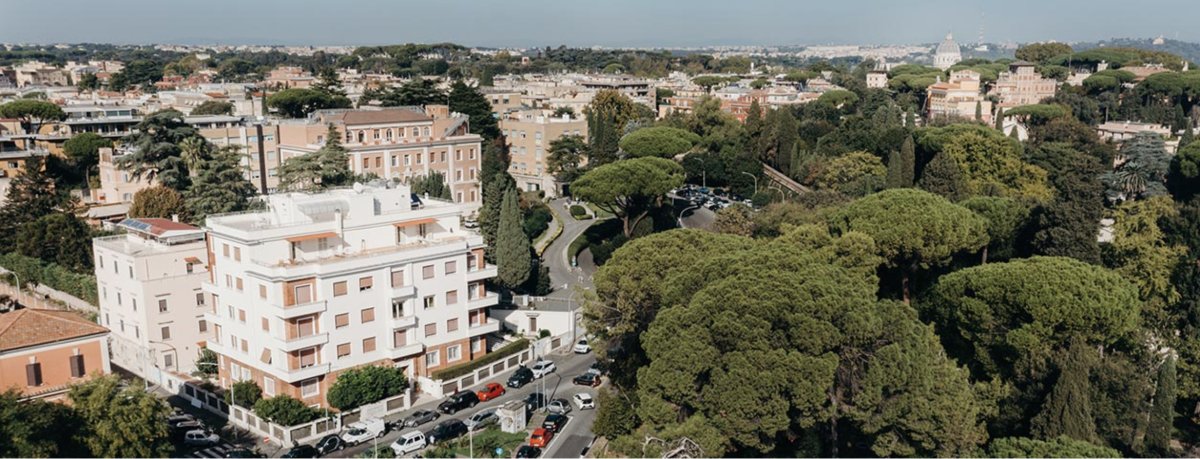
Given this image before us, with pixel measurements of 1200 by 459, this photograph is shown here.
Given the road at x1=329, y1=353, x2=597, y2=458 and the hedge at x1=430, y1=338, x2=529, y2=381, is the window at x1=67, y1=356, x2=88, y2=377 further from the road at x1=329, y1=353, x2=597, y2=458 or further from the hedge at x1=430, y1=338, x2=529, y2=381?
the hedge at x1=430, y1=338, x2=529, y2=381

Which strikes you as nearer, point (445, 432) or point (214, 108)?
point (445, 432)

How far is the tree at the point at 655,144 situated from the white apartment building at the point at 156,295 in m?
36.5

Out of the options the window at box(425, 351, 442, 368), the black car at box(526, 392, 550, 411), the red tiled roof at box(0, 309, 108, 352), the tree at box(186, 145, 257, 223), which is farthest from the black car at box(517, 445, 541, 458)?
the tree at box(186, 145, 257, 223)

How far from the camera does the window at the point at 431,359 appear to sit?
133ft

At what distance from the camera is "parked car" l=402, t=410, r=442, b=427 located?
36.6 meters

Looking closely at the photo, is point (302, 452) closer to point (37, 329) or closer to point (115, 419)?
point (115, 419)

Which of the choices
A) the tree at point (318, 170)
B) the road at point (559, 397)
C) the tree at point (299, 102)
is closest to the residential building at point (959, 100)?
the tree at point (299, 102)

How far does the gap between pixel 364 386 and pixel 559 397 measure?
8.04 metres

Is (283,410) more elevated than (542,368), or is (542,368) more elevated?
(283,410)

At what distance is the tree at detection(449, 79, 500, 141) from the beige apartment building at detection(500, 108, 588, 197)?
9.44 feet

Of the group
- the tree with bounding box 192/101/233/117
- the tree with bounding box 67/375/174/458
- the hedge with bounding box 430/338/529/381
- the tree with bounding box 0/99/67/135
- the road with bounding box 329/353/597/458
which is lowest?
the road with bounding box 329/353/597/458

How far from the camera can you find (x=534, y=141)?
79.9 meters

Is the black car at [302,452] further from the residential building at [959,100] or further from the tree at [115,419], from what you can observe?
the residential building at [959,100]

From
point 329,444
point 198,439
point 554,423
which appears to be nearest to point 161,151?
point 198,439
